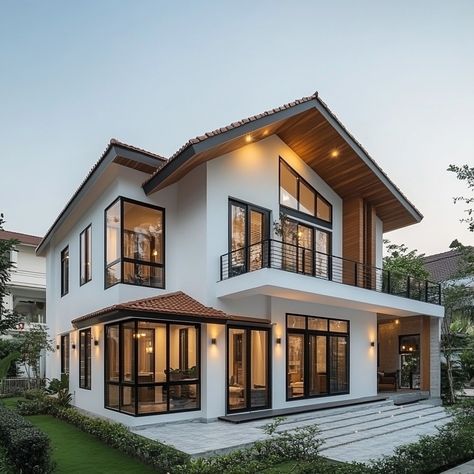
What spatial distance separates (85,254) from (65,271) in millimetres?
3778

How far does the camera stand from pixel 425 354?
18.5 meters

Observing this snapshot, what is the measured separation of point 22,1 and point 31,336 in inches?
526

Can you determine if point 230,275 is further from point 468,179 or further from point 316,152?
point 468,179

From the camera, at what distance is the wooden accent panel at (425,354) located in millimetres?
18172

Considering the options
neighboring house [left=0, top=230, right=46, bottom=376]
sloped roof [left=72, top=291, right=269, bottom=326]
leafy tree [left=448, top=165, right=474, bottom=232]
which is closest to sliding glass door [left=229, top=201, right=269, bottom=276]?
sloped roof [left=72, top=291, right=269, bottom=326]

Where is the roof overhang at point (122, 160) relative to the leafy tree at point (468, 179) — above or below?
above

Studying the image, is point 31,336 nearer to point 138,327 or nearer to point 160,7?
point 138,327

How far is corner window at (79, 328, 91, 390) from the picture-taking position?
15055mm

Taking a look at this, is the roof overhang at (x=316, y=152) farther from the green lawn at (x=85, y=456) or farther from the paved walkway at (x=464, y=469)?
the paved walkway at (x=464, y=469)

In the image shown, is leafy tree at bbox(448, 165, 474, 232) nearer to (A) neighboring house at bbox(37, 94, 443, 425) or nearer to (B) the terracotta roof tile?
(A) neighboring house at bbox(37, 94, 443, 425)

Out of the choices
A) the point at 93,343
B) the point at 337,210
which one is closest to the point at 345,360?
the point at 337,210

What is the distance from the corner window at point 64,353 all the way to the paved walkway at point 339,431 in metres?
8.70

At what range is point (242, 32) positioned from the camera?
14453 mm

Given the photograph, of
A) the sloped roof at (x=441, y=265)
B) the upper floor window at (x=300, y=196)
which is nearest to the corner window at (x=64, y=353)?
the upper floor window at (x=300, y=196)
